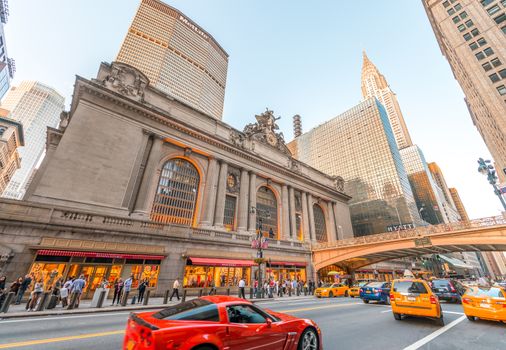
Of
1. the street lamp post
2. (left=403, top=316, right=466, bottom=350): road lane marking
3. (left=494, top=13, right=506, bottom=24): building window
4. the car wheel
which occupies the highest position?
(left=494, top=13, right=506, bottom=24): building window

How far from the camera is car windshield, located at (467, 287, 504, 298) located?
26.6 feet

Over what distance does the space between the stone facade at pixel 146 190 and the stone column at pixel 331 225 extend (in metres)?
6.43

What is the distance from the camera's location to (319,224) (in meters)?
42.3

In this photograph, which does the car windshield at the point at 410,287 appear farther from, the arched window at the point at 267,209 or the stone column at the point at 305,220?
the stone column at the point at 305,220

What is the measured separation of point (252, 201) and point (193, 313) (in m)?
27.3

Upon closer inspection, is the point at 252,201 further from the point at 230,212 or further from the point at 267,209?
the point at 267,209

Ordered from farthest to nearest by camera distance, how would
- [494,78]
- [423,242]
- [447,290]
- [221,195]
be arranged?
1. [494,78]
2. [221,195]
3. [423,242]
4. [447,290]

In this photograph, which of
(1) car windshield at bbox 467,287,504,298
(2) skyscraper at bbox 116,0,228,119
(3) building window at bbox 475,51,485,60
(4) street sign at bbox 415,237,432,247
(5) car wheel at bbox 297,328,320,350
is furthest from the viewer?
(2) skyscraper at bbox 116,0,228,119

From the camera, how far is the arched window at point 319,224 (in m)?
41.0

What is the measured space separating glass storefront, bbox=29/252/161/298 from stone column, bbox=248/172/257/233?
13.0 meters

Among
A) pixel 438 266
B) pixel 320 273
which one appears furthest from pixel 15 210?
pixel 438 266

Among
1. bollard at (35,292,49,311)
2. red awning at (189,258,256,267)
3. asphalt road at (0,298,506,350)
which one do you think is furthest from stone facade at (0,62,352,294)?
asphalt road at (0,298,506,350)

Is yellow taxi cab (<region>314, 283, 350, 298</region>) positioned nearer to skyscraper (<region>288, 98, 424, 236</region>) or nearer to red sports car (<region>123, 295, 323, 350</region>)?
red sports car (<region>123, 295, 323, 350</region>)

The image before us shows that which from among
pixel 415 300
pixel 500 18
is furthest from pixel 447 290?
pixel 500 18
